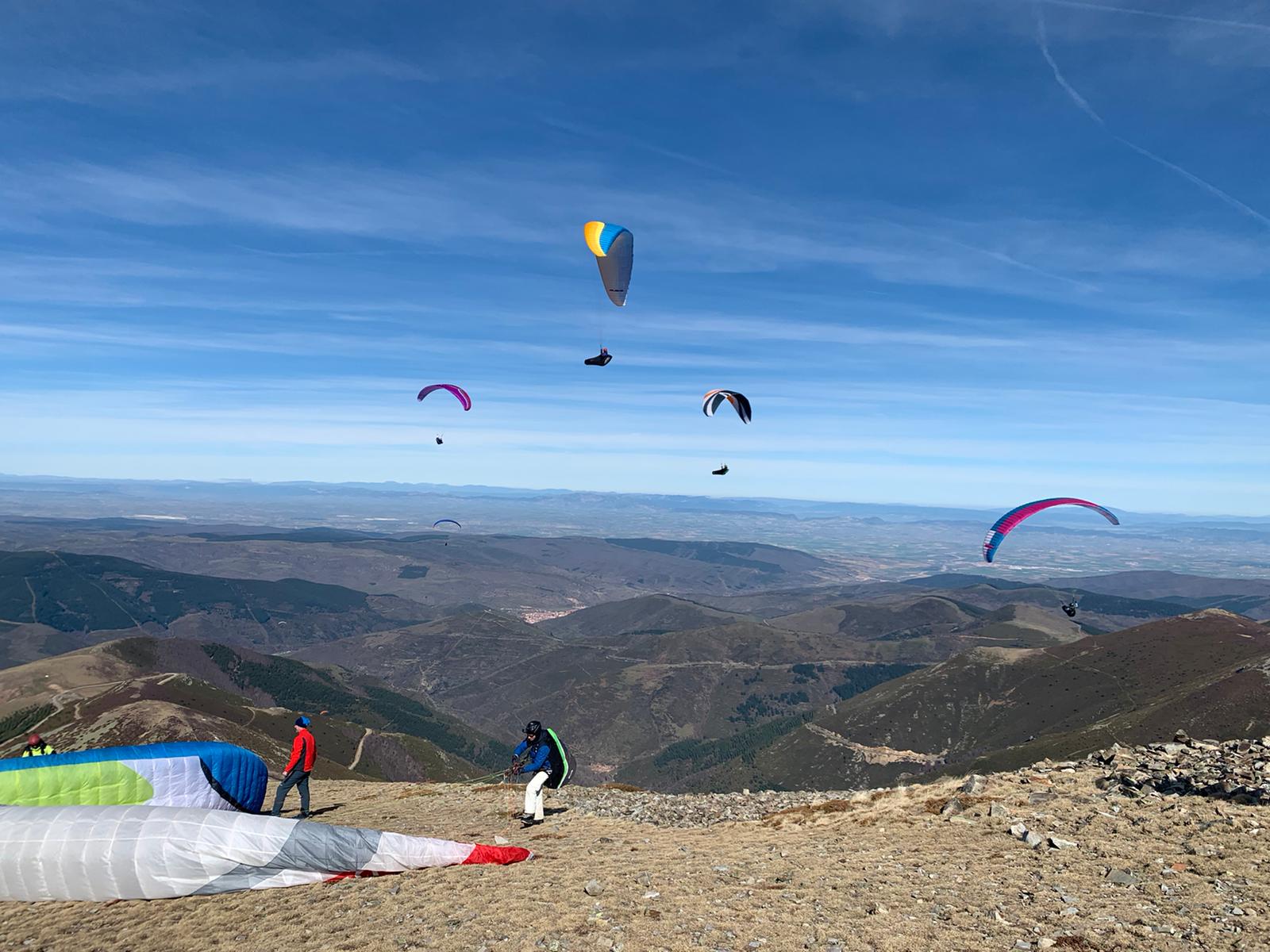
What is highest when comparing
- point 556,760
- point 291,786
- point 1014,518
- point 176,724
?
point 1014,518

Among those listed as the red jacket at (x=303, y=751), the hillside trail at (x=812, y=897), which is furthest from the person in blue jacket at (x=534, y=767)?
the red jacket at (x=303, y=751)

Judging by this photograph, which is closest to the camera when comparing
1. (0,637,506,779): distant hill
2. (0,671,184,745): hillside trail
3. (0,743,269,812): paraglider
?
(0,743,269,812): paraglider

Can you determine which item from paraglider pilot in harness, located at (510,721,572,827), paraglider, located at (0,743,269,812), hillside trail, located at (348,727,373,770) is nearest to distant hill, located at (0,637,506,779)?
hillside trail, located at (348,727,373,770)

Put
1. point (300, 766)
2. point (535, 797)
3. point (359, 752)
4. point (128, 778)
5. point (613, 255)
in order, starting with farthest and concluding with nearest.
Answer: point (359, 752)
point (613, 255)
point (535, 797)
point (300, 766)
point (128, 778)

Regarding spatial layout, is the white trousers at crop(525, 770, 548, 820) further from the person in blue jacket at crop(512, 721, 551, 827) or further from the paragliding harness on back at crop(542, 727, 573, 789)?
the paragliding harness on back at crop(542, 727, 573, 789)

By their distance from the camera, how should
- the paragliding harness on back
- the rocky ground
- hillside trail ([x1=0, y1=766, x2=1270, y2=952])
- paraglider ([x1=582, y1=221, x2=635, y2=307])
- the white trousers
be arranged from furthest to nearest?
paraglider ([x1=582, y1=221, x2=635, y2=307])
the white trousers
the paragliding harness on back
the rocky ground
hillside trail ([x1=0, y1=766, x2=1270, y2=952])

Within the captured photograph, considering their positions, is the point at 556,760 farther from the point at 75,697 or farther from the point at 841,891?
the point at 75,697

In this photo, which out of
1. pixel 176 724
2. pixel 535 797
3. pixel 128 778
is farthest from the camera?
pixel 176 724

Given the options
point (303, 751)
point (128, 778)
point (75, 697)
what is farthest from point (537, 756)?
point (75, 697)

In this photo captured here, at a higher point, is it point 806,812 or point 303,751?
point 303,751
